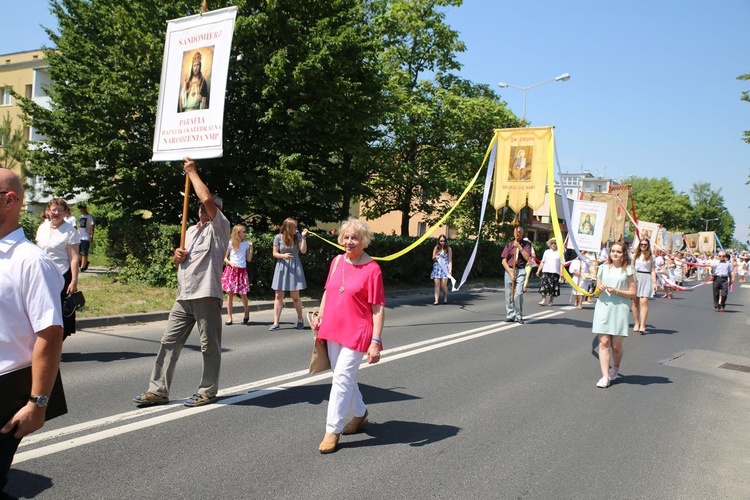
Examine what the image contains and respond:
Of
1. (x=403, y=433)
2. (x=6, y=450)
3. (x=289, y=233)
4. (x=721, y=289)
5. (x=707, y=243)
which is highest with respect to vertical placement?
(x=707, y=243)

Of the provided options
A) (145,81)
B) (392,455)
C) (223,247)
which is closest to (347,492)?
(392,455)

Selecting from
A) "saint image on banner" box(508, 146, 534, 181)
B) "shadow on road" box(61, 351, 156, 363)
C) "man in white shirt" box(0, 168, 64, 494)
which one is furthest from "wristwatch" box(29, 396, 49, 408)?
"saint image on banner" box(508, 146, 534, 181)

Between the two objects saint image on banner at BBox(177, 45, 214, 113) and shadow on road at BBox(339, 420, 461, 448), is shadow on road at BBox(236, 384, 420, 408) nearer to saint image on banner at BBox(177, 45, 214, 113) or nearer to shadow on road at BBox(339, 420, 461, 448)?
shadow on road at BBox(339, 420, 461, 448)

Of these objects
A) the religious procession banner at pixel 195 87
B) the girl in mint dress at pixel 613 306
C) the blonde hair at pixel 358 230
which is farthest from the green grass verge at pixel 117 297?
the girl in mint dress at pixel 613 306

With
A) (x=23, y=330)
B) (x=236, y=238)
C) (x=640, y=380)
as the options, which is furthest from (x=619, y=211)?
(x=23, y=330)

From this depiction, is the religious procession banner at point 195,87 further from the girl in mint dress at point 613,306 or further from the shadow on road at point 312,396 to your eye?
A: the girl in mint dress at point 613,306

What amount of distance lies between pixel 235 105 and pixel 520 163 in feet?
24.1

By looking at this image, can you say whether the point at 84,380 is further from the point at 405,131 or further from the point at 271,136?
the point at 405,131

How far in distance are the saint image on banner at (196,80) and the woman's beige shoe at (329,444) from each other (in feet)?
11.3

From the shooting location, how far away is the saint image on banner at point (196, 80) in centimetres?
605

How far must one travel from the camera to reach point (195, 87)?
20.1ft

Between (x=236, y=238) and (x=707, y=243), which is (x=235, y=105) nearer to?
(x=236, y=238)

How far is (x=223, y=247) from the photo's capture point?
5512 millimetres

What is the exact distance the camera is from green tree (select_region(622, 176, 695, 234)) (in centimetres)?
9406
